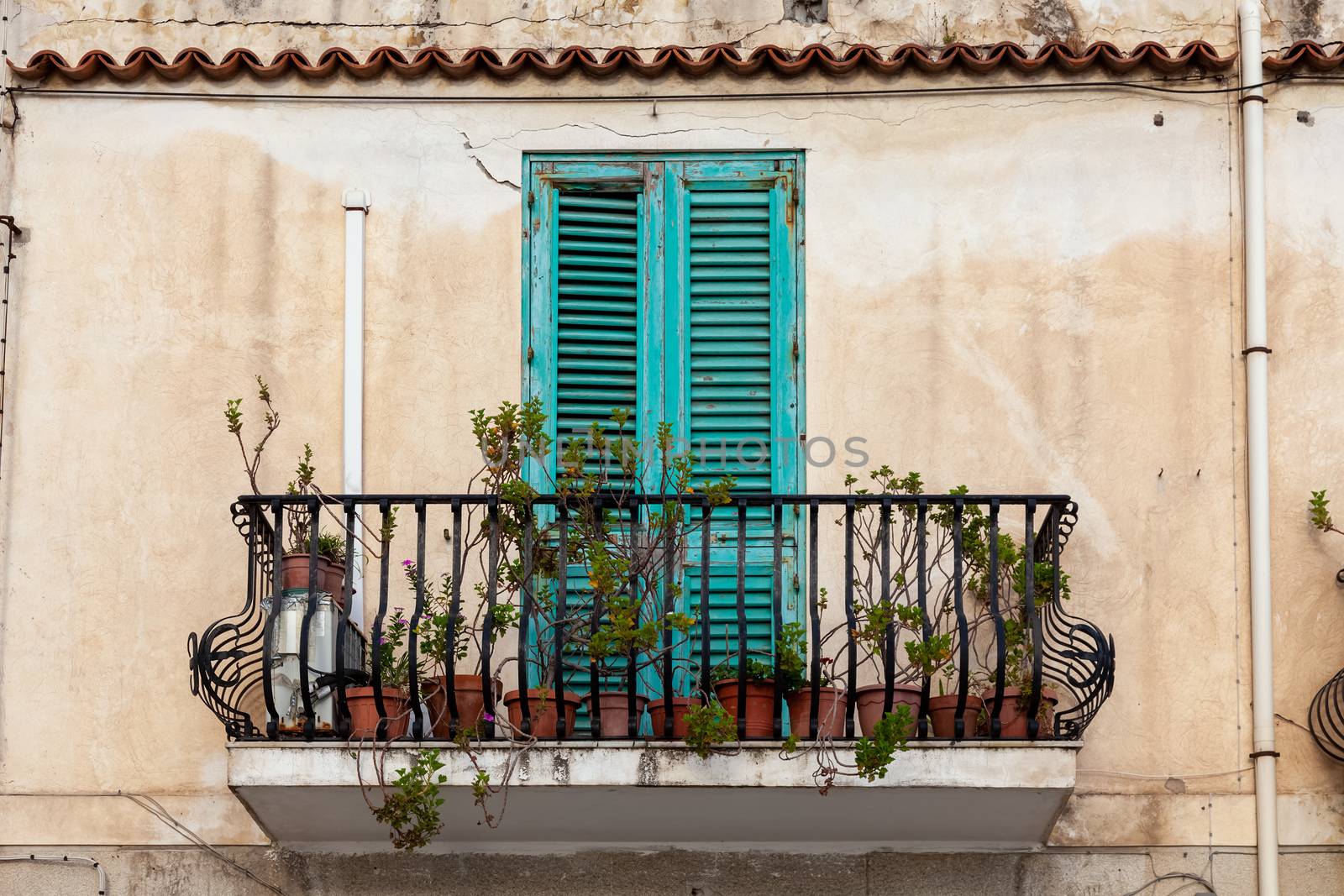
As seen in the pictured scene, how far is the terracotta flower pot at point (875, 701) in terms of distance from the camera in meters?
8.05

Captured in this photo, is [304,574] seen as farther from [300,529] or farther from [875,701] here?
[875,701]

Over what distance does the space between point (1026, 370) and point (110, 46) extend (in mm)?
3940

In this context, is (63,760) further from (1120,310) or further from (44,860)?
(1120,310)

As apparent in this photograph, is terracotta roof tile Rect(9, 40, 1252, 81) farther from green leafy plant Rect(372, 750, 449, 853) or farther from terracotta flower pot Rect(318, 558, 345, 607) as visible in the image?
green leafy plant Rect(372, 750, 449, 853)

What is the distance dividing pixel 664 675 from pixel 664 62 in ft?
8.59

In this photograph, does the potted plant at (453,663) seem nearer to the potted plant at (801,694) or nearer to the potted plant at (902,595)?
the potted plant at (801,694)

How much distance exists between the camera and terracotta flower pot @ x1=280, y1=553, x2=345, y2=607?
827 cm

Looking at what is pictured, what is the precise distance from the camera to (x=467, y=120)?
30.1ft

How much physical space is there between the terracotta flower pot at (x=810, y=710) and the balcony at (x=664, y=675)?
1cm

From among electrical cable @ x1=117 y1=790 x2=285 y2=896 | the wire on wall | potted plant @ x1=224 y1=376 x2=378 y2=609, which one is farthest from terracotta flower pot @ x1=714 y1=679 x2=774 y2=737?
the wire on wall

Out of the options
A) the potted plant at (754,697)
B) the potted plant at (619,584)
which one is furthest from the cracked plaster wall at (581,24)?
the potted plant at (754,697)

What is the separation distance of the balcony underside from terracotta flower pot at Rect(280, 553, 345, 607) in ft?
2.22

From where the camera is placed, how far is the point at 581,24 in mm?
9336

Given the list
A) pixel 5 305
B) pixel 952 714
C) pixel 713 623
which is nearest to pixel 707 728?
pixel 952 714
